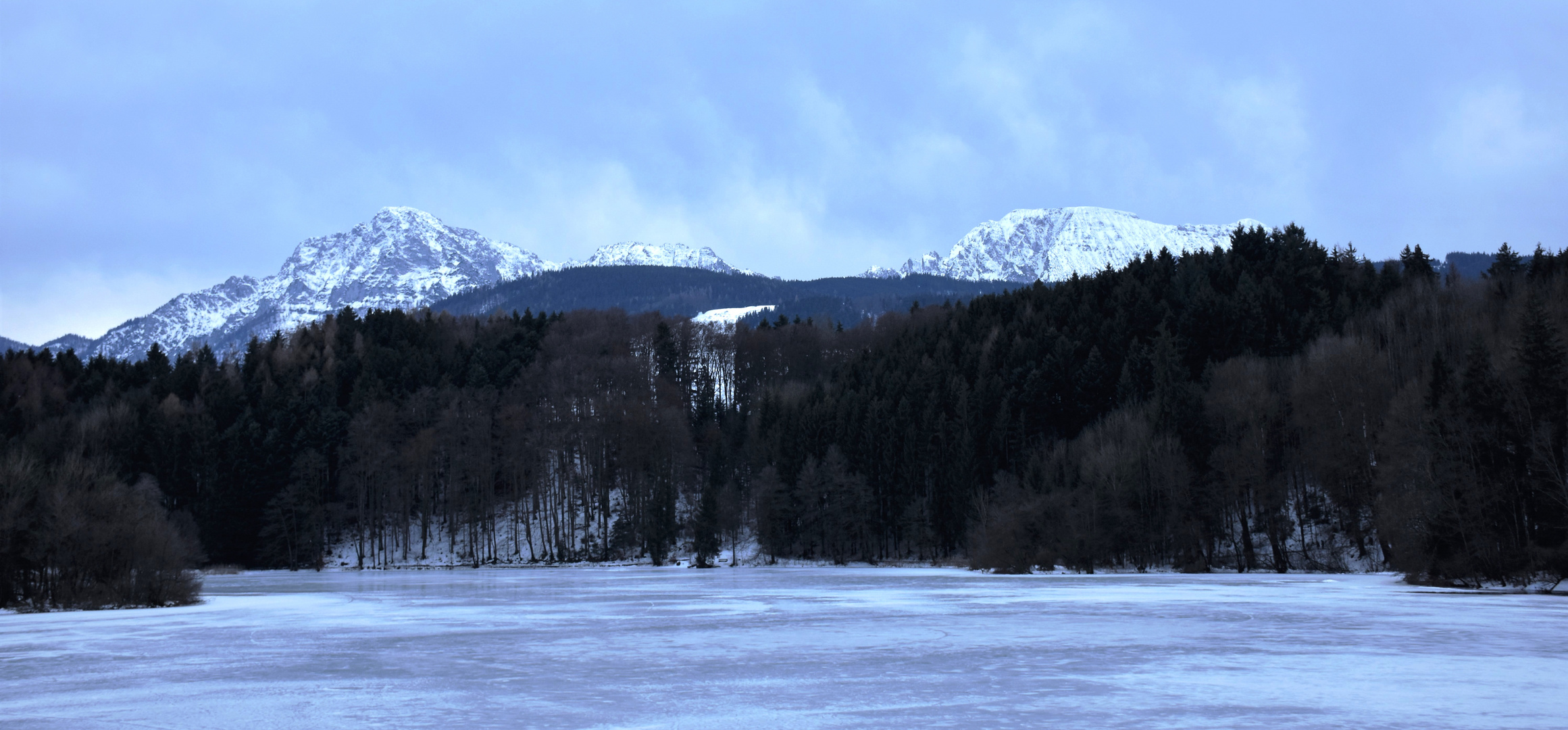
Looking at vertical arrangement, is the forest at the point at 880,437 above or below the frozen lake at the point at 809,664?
above

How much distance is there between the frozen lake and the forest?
907cm

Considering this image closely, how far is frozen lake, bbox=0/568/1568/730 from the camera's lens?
1242 cm

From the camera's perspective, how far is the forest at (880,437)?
136 feet

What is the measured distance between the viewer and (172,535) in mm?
36844

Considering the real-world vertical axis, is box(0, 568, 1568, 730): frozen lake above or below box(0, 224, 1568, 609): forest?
below

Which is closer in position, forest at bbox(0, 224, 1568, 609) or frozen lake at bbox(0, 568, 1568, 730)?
frozen lake at bbox(0, 568, 1568, 730)

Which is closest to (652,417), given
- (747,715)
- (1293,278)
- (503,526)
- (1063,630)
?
(503,526)

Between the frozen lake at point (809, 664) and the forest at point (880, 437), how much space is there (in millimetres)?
9065

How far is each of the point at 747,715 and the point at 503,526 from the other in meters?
95.1

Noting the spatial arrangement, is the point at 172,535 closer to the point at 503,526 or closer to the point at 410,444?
the point at 410,444

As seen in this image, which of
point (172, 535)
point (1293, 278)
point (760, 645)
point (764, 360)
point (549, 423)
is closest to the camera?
point (760, 645)

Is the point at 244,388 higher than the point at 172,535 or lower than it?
higher

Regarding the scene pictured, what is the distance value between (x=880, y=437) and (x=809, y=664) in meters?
74.3

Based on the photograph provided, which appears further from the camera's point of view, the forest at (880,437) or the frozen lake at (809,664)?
the forest at (880,437)
